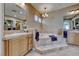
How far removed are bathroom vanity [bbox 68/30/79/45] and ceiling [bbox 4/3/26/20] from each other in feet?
4.41

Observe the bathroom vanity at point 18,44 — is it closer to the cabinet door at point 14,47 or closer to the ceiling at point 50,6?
the cabinet door at point 14,47

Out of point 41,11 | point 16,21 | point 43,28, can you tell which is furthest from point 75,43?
point 16,21

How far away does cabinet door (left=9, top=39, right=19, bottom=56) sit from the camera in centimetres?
217

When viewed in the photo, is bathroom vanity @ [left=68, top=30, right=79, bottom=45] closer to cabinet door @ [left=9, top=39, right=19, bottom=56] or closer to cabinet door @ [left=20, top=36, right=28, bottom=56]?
cabinet door @ [left=20, top=36, right=28, bottom=56]

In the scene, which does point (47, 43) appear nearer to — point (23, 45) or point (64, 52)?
point (64, 52)

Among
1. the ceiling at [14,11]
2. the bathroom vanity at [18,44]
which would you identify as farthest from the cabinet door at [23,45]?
the ceiling at [14,11]

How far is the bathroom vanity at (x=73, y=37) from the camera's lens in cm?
277

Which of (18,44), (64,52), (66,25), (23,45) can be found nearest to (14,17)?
(18,44)

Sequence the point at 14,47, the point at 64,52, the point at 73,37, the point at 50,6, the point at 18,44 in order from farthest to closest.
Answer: the point at 73,37
the point at 64,52
the point at 50,6
the point at 18,44
the point at 14,47

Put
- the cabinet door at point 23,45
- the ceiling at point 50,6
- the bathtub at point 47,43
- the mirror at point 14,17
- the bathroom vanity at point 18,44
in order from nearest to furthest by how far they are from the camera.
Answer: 1. the bathroom vanity at point 18,44
2. the mirror at point 14,17
3. the ceiling at point 50,6
4. the cabinet door at point 23,45
5. the bathtub at point 47,43

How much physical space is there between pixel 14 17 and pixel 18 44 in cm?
65

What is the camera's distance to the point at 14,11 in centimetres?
253

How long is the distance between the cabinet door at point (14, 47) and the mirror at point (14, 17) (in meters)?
0.33

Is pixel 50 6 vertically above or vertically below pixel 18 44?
above
